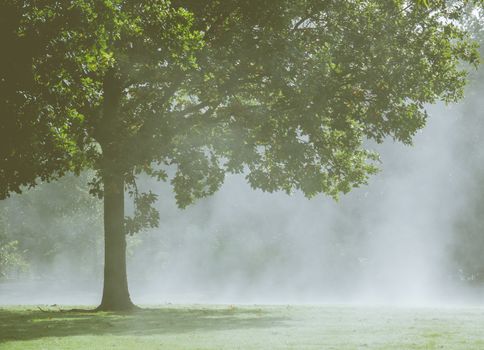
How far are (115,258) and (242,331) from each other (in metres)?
10.3

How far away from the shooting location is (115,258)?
82.7 ft

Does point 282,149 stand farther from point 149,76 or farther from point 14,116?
point 14,116

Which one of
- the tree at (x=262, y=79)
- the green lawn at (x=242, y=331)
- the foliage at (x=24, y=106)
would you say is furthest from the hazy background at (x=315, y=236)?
the foliage at (x=24, y=106)

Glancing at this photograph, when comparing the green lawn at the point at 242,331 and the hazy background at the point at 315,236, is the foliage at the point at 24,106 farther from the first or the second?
the hazy background at the point at 315,236

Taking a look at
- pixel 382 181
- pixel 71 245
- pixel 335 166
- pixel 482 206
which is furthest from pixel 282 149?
pixel 71 245

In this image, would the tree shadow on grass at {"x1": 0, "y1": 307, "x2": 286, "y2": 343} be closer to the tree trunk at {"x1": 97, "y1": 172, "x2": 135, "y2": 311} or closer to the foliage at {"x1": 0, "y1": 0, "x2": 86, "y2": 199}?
the tree trunk at {"x1": 97, "y1": 172, "x2": 135, "y2": 311}

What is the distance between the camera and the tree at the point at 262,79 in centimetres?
2150

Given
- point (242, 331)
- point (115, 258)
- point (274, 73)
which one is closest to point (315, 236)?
point (115, 258)

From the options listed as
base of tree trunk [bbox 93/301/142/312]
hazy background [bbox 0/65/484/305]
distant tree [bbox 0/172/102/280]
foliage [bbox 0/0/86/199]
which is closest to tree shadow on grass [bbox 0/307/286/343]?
base of tree trunk [bbox 93/301/142/312]

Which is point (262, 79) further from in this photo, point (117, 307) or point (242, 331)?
point (242, 331)

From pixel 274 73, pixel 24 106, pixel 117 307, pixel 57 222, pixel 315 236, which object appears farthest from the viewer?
pixel 57 222

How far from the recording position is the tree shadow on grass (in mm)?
16000

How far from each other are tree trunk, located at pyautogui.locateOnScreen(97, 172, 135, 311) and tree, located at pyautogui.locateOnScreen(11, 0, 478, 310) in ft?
0.11

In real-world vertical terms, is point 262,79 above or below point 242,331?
above
